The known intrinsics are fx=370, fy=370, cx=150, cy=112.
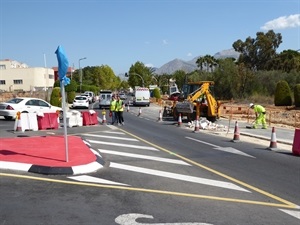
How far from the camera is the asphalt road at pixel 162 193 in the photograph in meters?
5.53

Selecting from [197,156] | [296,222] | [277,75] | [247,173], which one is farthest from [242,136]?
[277,75]

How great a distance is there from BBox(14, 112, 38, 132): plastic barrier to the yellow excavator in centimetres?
1149

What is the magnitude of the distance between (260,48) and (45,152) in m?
79.0

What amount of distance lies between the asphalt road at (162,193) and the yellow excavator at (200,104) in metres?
14.4

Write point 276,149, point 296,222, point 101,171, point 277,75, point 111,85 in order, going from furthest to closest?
point 111,85, point 277,75, point 276,149, point 101,171, point 296,222

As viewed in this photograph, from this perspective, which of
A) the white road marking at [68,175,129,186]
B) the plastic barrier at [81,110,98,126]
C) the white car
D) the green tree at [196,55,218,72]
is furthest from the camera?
the green tree at [196,55,218,72]

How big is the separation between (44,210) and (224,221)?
2.72 meters

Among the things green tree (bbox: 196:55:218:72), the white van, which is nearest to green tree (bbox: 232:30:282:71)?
green tree (bbox: 196:55:218:72)

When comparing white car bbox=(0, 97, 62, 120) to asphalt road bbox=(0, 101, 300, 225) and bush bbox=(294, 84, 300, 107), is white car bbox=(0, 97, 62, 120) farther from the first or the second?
bush bbox=(294, 84, 300, 107)

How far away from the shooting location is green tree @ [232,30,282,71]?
82125mm

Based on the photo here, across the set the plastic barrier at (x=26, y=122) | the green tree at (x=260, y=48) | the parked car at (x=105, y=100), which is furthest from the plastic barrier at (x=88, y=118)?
the green tree at (x=260, y=48)

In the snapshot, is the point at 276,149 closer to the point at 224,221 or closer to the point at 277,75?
the point at 224,221

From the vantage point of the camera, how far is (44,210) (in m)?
5.65

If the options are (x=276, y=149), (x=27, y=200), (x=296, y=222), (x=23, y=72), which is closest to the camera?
(x=296, y=222)
